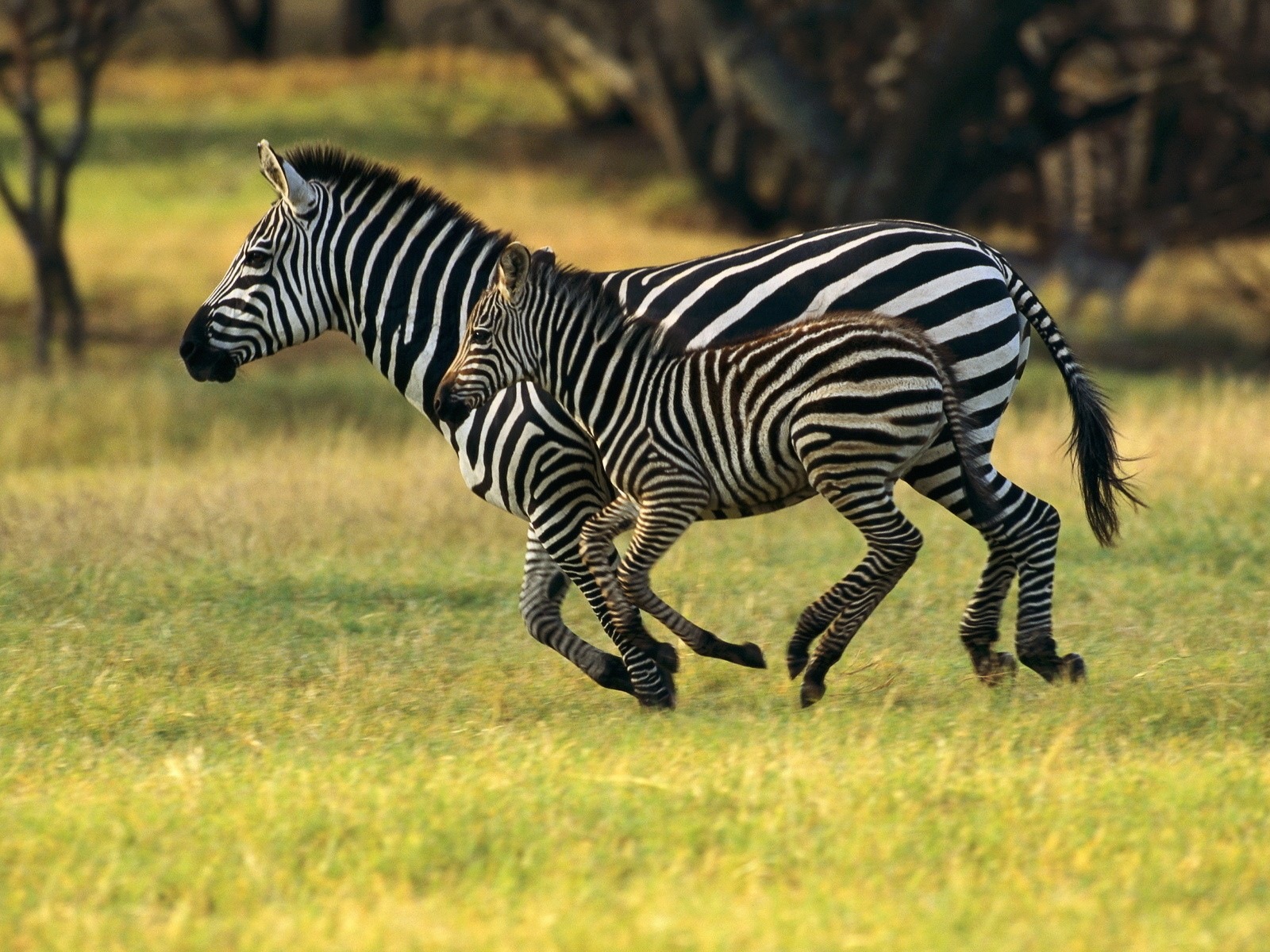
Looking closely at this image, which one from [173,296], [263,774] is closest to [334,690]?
[263,774]

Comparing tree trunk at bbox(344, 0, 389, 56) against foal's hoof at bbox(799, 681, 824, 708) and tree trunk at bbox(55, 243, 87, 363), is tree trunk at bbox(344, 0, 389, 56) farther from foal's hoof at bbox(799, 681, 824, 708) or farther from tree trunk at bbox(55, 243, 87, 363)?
foal's hoof at bbox(799, 681, 824, 708)

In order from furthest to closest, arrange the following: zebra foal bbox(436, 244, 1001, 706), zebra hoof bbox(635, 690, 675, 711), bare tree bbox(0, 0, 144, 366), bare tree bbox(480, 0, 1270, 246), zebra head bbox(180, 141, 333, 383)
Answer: bare tree bbox(480, 0, 1270, 246) < bare tree bbox(0, 0, 144, 366) < zebra head bbox(180, 141, 333, 383) < zebra hoof bbox(635, 690, 675, 711) < zebra foal bbox(436, 244, 1001, 706)

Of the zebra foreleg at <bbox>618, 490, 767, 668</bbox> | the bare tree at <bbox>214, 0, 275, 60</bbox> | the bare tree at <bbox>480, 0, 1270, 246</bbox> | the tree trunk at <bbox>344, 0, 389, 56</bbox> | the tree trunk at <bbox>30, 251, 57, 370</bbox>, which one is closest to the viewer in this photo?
the zebra foreleg at <bbox>618, 490, 767, 668</bbox>

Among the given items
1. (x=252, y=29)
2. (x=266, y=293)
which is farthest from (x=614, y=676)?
(x=252, y=29)

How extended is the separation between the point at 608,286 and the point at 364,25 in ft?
95.0

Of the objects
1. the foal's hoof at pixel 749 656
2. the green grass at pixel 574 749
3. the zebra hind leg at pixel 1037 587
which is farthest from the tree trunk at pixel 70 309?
the zebra hind leg at pixel 1037 587

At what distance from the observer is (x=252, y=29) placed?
32.2 metres

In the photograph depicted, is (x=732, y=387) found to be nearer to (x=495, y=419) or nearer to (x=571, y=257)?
(x=495, y=419)

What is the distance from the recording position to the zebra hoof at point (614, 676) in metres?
6.13

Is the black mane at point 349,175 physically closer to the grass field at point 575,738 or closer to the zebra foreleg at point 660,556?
the zebra foreleg at point 660,556

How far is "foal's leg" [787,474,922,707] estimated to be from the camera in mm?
5590

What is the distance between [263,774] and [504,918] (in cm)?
135

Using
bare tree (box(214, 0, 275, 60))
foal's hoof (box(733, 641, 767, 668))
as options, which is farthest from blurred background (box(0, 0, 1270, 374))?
foal's hoof (box(733, 641, 767, 668))

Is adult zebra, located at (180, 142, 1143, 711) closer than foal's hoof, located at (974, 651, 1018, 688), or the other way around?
adult zebra, located at (180, 142, 1143, 711)
